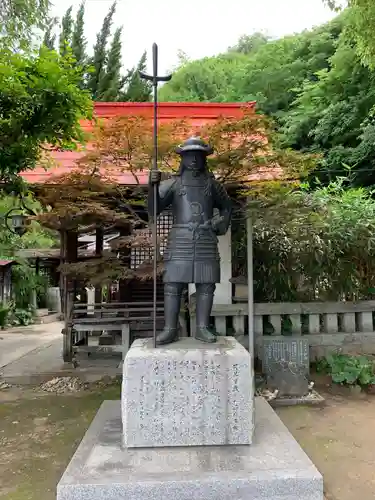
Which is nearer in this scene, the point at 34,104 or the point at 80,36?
the point at 34,104

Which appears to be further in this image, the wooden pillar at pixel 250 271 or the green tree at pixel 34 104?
the wooden pillar at pixel 250 271

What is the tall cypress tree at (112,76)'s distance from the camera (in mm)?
20031

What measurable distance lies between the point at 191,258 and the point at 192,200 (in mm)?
527

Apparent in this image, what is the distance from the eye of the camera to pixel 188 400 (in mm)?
3342

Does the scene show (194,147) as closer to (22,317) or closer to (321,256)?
(321,256)

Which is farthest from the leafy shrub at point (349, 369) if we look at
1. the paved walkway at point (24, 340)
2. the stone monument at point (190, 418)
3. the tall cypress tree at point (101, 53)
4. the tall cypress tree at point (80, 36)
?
the tall cypress tree at point (80, 36)

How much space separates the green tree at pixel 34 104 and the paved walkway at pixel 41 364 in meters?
3.64

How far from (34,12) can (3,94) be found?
4.52 meters

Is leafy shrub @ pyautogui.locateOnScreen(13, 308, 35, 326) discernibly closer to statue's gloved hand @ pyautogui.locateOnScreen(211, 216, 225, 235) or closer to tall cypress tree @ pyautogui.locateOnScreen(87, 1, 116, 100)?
tall cypress tree @ pyautogui.locateOnScreen(87, 1, 116, 100)

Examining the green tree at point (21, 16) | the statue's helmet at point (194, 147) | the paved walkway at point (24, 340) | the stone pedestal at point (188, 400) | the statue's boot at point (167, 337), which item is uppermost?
the green tree at point (21, 16)

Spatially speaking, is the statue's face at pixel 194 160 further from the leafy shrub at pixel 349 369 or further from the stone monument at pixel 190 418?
the leafy shrub at pixel 349 369

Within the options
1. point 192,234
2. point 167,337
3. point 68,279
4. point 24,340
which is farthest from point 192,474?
point 24,340

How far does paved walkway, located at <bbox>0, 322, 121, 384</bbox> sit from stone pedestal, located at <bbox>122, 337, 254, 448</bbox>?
3731 mm

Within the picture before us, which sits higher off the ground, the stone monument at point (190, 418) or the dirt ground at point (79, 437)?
the stone monument at point (190, 418)
